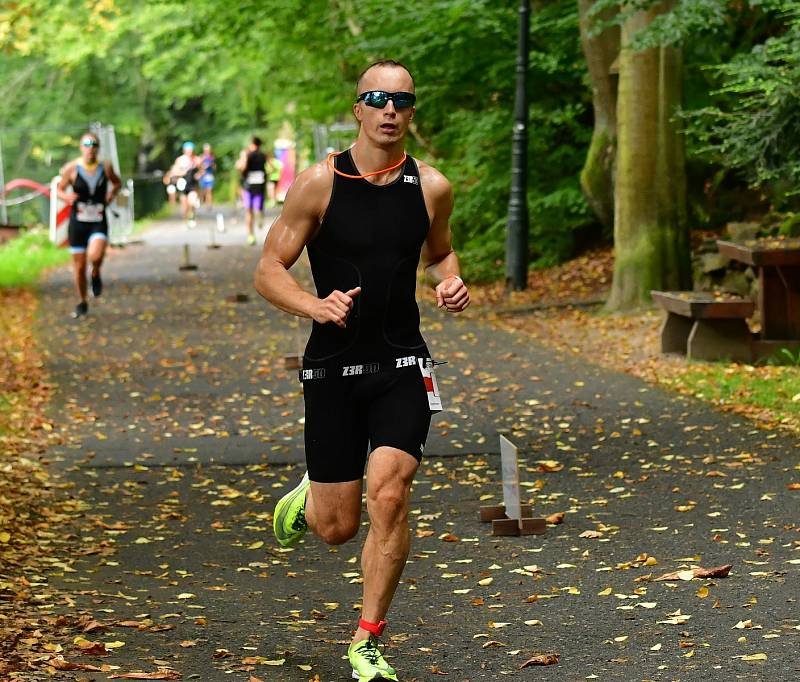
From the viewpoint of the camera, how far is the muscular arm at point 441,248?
579cm

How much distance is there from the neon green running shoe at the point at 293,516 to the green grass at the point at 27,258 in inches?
758

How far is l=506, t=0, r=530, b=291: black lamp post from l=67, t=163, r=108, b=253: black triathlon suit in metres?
5.44

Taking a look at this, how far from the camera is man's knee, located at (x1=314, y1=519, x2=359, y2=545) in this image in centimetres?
603

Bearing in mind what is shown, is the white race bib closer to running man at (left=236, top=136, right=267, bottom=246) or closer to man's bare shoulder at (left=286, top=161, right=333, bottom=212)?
running man at (left=236, top=136, right=267, bottom=246)

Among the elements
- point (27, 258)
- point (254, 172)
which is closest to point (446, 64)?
point (27, 258)

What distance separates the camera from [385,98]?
571 centimetres

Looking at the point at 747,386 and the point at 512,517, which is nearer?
the point at 512,517

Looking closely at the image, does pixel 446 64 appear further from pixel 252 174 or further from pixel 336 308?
pixel 336 308

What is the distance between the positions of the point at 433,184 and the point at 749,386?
719 centimetres

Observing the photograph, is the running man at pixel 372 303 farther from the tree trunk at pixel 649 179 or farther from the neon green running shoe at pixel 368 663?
the tree trunk at pixel 649 179

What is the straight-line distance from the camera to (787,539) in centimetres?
770

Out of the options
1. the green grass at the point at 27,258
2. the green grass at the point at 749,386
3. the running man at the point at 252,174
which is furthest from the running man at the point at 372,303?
the running man at the point at 252,174

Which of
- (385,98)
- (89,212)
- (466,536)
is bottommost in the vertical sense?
(466,536)

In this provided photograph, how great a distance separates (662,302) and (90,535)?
24.7 ft
